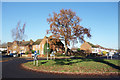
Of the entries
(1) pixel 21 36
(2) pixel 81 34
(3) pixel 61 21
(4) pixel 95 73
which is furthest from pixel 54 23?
(4) pixel 95 73

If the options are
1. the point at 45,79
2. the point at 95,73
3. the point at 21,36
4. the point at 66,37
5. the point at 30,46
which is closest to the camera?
the point at 45,79

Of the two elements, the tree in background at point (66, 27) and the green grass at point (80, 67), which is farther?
the tree in background at point (66, 27)

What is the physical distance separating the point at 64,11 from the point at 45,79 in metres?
32.3

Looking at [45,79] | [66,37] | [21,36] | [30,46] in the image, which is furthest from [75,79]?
[30,46]

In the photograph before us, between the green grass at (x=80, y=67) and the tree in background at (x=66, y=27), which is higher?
the tree in background at (x=66, y=27)

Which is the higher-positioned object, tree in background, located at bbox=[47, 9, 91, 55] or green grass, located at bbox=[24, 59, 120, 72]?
tree in background, located at bbox=[47, 9, 91, 55]

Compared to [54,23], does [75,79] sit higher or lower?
lower

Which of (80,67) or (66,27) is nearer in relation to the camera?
(80,67)

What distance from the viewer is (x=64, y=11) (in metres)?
40.1

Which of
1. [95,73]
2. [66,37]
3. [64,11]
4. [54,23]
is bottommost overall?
[95,73]

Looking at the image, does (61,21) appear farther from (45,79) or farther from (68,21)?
(45,79)

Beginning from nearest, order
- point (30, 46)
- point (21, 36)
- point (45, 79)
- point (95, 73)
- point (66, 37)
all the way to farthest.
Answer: point (45, 79) < point (95, 73) < point (66, 37) < point (21, 36) < point (30, 46)

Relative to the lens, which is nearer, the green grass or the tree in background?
the green grass

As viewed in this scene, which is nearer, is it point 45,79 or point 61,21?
point 45,79
